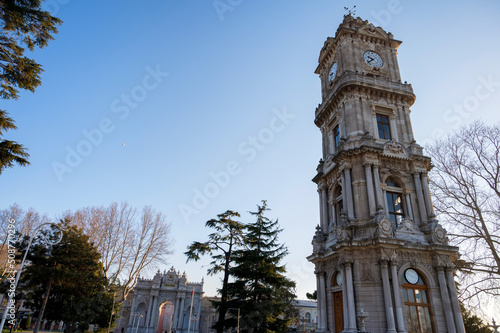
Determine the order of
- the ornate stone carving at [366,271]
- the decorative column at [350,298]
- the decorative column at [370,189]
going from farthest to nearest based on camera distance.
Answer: the decorative column at [370,189], the ornate stone carving at [366,271], the decorative column at [350,298]

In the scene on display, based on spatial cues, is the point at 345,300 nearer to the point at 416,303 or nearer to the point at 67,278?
the point at 416,303

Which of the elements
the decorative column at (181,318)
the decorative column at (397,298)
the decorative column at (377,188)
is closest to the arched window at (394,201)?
the decorative column at (377,188)

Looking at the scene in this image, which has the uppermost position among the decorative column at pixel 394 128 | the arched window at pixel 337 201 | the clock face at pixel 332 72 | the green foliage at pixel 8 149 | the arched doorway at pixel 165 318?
the clock face at pixel 332 72

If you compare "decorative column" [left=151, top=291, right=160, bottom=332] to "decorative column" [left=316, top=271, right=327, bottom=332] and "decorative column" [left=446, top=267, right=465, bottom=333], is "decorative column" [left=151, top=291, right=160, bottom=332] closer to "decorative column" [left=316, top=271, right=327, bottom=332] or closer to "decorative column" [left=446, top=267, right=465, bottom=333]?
"decorative column" [left=316, top=271, right=327, bottom=332]

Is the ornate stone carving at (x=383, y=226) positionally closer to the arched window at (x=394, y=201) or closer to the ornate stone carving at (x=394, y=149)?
the arched window at (x=394, y=201)

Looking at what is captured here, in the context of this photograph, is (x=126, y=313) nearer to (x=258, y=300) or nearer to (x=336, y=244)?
(x=258, y=300)

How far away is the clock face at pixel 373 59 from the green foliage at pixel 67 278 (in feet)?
94.9

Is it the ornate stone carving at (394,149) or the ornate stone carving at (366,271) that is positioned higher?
the ornate stone carving at (394,149)

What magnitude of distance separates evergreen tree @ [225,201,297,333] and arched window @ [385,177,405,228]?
8892 millimetres

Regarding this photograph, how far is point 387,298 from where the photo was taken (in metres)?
18.2

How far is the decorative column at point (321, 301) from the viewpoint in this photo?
2185 centimetres

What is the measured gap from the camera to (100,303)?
→ 30.1 metres

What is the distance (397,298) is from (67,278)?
2330 cm

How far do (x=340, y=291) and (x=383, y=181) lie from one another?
8.38 metres
